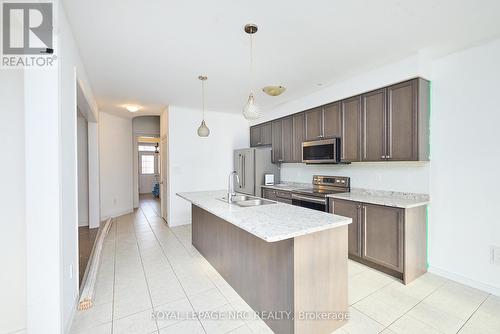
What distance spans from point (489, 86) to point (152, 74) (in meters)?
4.02

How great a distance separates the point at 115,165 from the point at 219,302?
5.01 meters

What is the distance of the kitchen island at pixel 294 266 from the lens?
1597 mm

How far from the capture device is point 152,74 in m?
3.22

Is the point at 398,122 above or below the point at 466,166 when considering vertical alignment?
above

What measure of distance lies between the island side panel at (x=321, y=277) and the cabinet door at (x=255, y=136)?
3.85 meters

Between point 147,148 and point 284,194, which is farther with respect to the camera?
point 147,148

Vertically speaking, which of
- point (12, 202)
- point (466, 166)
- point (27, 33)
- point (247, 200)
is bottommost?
point (247, 200)

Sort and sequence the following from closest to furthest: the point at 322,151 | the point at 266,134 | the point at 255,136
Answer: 1. the point at 322,151
2. the point at 266,134
3. the point at 255,136

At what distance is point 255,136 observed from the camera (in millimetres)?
5621

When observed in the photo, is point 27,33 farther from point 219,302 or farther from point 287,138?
point 287,138

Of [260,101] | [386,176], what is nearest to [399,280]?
[386,176]

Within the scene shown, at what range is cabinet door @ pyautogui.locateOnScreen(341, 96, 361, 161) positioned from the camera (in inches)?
126

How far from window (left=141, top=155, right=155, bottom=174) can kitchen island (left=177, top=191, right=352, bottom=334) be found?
33.5ft

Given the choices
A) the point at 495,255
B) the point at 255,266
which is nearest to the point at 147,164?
the point at 255,266
